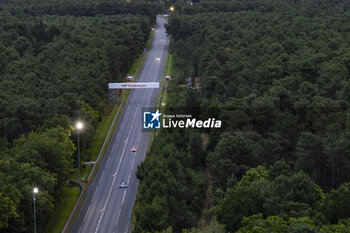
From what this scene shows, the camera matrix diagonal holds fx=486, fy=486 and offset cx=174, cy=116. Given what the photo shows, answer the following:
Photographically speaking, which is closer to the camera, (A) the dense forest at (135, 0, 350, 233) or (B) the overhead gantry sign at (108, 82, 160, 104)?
(A) the dense forest at (135, 0, 350, 233)

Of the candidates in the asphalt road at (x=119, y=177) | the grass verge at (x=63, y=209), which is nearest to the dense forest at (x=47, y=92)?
the grass verge at (x=63, y=209)

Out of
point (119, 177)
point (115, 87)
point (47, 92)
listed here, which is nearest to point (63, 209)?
point (119, 177)

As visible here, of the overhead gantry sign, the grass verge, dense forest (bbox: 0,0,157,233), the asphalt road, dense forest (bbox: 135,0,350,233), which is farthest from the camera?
the overhead gantry sign

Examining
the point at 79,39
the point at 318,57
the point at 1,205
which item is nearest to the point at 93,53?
the point at 79,39

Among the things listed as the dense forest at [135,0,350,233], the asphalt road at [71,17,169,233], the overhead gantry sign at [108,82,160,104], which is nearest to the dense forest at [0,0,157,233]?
the overhead gantry sign at [108,82,160,104]

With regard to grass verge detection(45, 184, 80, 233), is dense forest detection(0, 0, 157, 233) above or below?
above

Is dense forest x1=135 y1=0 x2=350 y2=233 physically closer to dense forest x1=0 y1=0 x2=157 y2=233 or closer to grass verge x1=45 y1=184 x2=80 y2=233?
grass verge x1=45 y1=184 x2=80 y2=233

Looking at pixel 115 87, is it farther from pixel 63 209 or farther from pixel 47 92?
pixel 63 209
